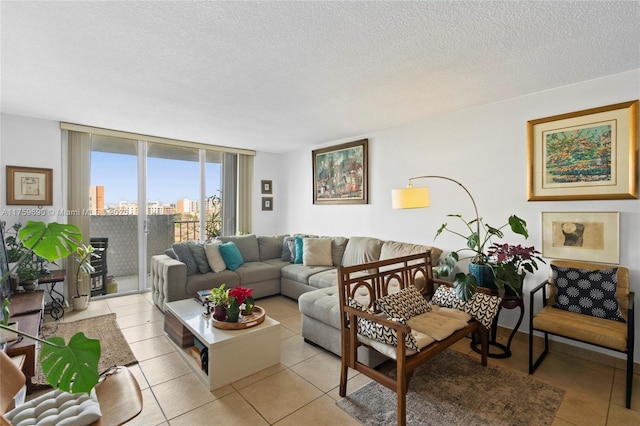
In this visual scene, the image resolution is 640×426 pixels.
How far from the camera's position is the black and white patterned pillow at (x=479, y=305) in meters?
2.36

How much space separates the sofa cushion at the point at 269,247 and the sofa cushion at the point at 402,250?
73.0 inches

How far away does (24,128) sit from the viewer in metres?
3.69

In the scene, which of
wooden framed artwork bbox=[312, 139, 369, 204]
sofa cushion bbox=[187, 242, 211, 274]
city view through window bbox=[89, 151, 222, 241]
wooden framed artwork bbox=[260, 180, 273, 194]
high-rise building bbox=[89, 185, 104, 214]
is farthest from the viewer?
wooden framed artwork bbox=[260, 180, 273, 194]

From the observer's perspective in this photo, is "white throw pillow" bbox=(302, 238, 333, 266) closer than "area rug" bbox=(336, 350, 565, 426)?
No

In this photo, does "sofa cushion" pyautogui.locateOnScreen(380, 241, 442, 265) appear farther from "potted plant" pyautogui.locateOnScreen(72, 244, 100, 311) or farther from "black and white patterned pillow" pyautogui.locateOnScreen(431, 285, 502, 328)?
"potted plant" pyautogui.locateOnScreen(72, 244, 100, 311)

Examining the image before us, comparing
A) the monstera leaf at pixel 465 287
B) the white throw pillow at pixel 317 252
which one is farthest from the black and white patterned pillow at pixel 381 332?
the white throw pillow at pixel 317 252

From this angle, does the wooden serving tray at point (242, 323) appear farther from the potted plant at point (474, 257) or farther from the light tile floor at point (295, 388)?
the potted plant at point (474, 257)

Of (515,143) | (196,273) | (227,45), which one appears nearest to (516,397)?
(515,143)

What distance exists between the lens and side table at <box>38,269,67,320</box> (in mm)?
3406

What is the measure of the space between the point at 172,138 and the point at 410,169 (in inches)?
144

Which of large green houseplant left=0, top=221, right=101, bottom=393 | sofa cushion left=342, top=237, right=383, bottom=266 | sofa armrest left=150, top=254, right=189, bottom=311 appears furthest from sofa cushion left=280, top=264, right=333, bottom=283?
large green houseplant left=0, top=221, right=101, bottom=393

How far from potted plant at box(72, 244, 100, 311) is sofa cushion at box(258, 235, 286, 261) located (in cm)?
222

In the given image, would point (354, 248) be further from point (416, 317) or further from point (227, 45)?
point (227, 45)

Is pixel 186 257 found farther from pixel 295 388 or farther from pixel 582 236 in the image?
pixel 582 236
